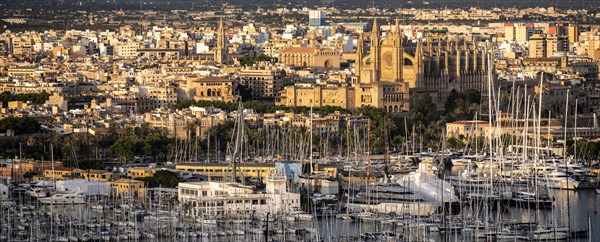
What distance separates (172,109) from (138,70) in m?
16.4

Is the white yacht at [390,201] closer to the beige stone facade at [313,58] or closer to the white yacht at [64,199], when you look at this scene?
the white yacht at [64,199]

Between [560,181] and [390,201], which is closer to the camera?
[390,201]

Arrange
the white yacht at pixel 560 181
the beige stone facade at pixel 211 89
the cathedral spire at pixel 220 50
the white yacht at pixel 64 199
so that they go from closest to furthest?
the white yacht at pixel 64 199, the white yacht at pixel 560 181, the beige stone facade at pixel 211 89, the cathedral spire at pixel 220 50

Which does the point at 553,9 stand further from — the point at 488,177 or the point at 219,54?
the point at 488,177

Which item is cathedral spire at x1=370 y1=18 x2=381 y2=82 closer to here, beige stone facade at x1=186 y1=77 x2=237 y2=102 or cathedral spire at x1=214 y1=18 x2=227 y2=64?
beige stone facade at x1=186 y1=77 x2=237 y2=102

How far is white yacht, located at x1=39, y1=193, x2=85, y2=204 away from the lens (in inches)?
1711

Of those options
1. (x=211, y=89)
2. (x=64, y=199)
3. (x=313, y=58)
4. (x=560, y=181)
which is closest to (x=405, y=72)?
(x=211, y=89)

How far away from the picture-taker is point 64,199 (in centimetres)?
4369

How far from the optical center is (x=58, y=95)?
6806 centimetres

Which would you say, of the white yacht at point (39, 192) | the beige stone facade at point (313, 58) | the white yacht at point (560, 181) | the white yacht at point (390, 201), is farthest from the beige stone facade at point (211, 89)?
the white yacht at point (390, 201)

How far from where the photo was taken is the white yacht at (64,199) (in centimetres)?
4347

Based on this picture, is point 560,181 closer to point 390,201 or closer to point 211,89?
point 390,201

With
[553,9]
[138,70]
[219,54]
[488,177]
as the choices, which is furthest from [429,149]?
[553,9]

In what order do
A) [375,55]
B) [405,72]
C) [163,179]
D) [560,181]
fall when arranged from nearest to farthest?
1. [163,179]
2. [560,181]
3. [405,72]
4. [375,55]
